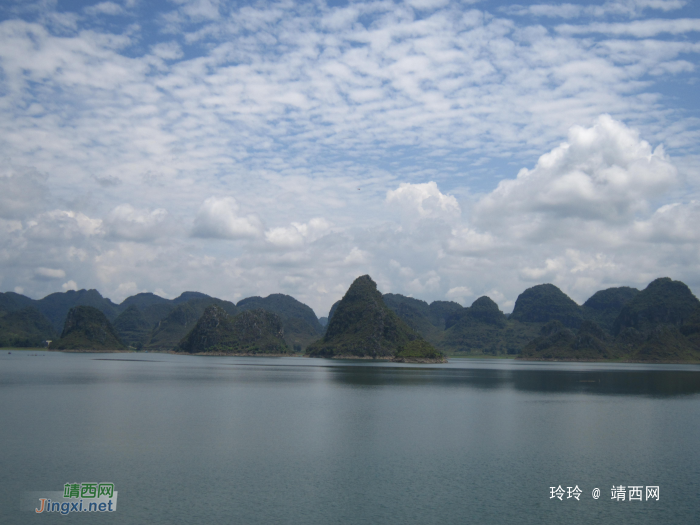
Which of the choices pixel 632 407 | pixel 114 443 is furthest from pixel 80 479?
pixel 632 407

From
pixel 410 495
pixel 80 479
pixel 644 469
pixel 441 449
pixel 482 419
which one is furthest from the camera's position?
pixel 482 419

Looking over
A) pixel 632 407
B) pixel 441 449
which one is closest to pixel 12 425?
pixel 441 449

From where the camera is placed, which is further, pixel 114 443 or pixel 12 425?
pixel 12 425

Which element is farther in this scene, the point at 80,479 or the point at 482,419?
the point at 482,419

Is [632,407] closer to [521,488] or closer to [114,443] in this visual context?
[521,488]

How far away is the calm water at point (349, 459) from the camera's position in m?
30.2

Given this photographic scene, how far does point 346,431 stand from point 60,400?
162 feet

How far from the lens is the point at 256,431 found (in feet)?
176

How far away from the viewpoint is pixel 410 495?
3284 cm

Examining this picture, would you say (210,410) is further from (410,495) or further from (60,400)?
(410,495)

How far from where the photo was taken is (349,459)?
41844 millimetres

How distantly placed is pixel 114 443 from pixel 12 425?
16.1 meters

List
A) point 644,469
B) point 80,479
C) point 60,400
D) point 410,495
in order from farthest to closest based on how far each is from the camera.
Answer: point 60,400 < point 644,469 < point 80,479 < point 410,495

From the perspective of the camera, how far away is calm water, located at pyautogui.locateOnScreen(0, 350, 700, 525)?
98.9 feet
